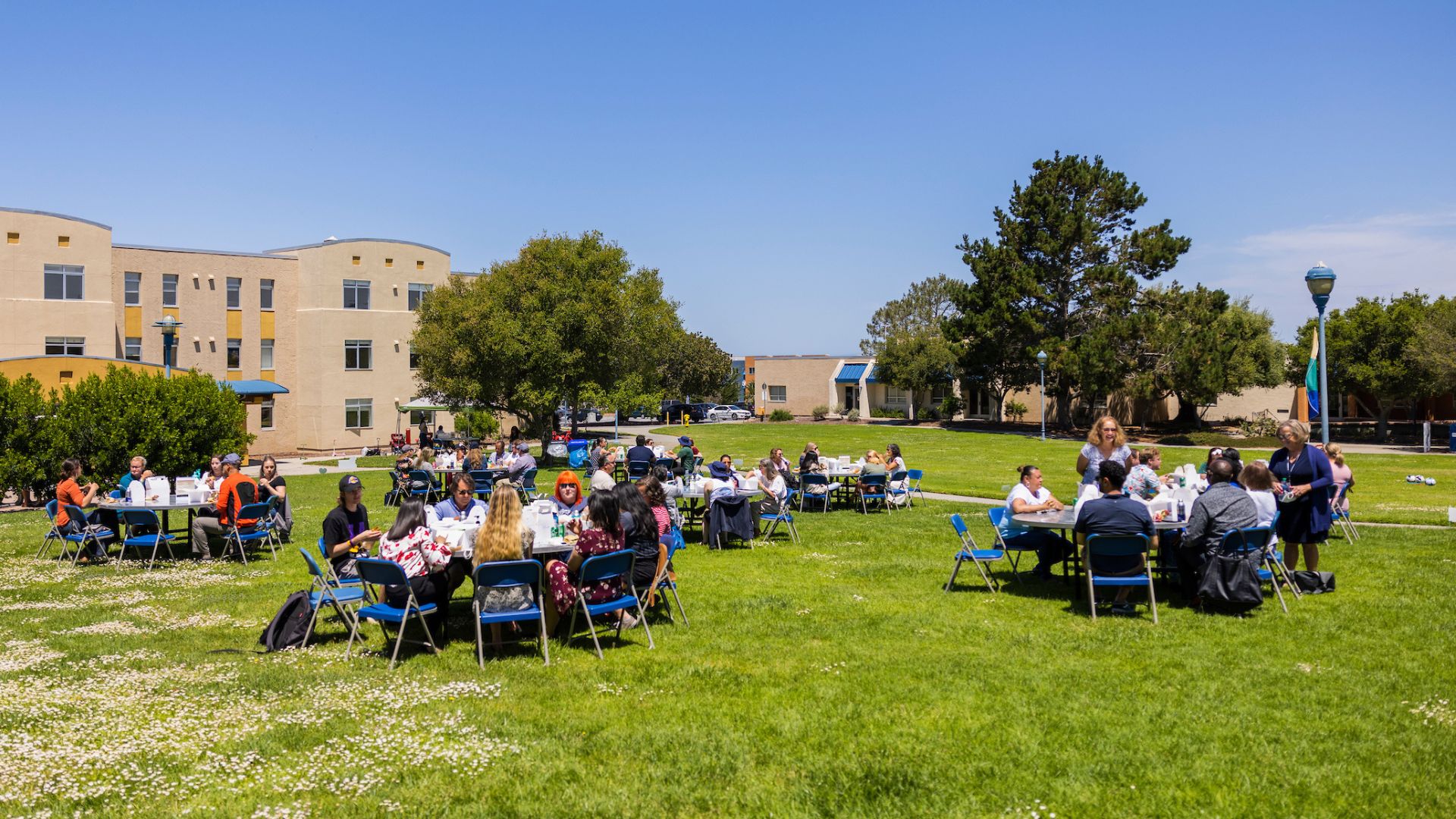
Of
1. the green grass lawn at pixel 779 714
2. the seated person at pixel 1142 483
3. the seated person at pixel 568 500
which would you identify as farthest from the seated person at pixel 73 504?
the seated person at pixel 1142 483

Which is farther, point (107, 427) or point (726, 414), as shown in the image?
point (726, 414)

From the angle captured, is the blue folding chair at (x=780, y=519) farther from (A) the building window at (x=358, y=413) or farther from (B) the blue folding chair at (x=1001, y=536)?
(A) the building window at (x=358, y=413)

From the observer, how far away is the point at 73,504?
39.6 feet

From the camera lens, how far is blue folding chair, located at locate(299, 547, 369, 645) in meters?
7.50

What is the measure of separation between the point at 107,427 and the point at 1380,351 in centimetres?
4909

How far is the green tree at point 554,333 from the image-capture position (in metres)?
27.4

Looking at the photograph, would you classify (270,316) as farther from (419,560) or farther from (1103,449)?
(1103,449)

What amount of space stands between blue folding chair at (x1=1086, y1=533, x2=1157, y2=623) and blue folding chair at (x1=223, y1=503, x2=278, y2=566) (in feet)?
32.1

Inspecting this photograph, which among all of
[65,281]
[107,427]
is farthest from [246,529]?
[65,281]

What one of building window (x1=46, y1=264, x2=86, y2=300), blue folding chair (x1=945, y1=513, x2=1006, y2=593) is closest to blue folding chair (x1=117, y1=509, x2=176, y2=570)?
blue folding chair (x1=945, y1=513, x2=1006, y2=593)

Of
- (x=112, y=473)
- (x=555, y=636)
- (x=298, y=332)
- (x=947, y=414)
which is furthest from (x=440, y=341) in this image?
(x=947, y=414)

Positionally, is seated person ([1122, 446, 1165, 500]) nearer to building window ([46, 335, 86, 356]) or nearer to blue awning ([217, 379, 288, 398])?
blue awning ([217, 379, 288, 398])

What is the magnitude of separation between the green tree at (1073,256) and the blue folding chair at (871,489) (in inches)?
1283

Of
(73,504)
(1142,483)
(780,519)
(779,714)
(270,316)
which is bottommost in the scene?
(779,714)
